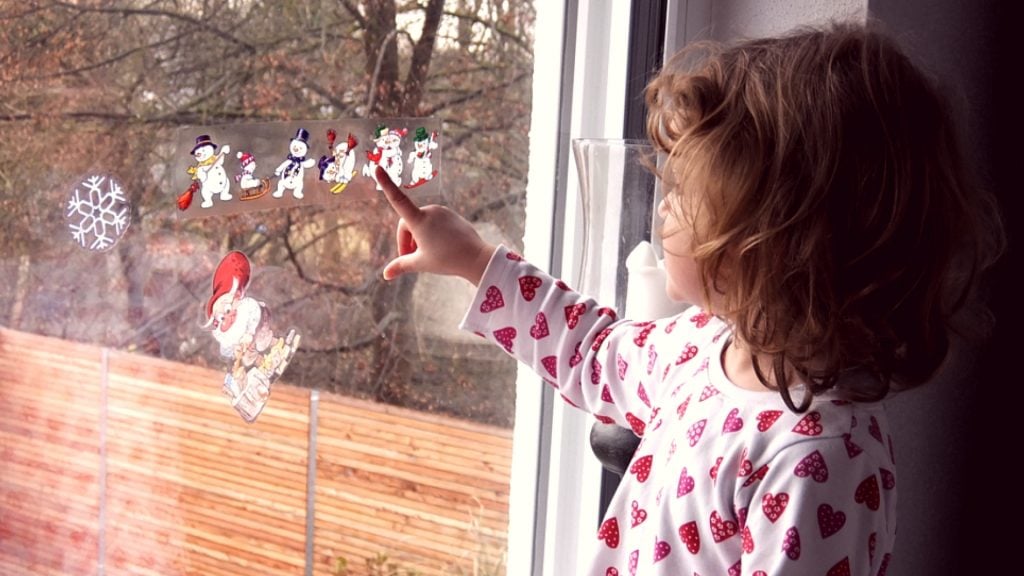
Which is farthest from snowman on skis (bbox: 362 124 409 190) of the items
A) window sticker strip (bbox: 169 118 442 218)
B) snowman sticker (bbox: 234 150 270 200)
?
snowman sticker (bbox: 234 150 270 200)

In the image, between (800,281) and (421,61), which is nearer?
(800,281)

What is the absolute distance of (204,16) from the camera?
80cm

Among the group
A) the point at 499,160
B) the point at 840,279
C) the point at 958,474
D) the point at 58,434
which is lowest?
the point at 958,474

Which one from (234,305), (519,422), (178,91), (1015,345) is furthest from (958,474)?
(178,91)

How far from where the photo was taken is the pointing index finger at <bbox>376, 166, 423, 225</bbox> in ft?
3.07

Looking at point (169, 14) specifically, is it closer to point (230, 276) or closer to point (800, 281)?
point (230, 276)

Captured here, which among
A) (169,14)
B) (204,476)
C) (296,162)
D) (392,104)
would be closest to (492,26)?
(392,104)

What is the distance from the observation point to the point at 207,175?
2.70 feet

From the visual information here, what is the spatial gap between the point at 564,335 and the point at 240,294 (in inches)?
12.7

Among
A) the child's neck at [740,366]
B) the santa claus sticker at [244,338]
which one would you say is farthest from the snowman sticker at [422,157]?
the child's neck at [740,366]

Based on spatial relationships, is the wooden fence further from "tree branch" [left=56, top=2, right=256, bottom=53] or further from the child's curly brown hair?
the child's curly brown hair

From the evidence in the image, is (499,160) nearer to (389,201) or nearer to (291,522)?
(389,201)

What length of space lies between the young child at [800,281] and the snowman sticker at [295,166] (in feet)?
0.22

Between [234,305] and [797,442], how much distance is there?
0.46 meters
